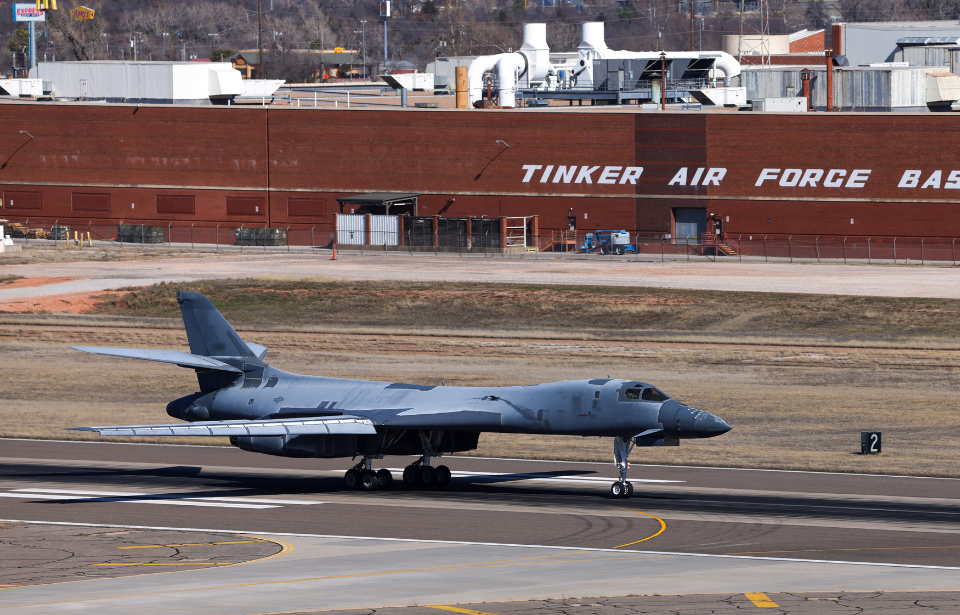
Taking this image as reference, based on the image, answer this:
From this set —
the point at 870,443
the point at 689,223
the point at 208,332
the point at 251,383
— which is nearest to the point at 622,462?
the point at 251,383

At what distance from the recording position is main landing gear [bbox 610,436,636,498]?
31.1 metres

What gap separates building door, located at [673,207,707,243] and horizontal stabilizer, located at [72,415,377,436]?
70.9m

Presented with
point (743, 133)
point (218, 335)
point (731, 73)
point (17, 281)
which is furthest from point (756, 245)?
point (218, 335)

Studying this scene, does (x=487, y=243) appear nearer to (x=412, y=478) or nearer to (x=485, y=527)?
(x=412, y=478)

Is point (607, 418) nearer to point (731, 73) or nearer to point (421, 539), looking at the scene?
point (421, 539)

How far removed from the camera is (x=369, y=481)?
3438cm

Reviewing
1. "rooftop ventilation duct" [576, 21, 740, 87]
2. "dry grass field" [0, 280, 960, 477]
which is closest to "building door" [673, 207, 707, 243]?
"rooftop ventilation duct" [576, 21, 740, 87]

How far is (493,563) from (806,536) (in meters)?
7.33

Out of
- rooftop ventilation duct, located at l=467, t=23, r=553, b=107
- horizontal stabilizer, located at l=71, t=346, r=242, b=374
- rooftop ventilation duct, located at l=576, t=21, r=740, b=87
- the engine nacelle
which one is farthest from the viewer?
rooftop ventilation duct, located at l=467, t=23, r=553, b=107

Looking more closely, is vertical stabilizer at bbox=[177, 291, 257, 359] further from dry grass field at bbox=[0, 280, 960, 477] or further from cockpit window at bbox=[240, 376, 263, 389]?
dry grass field at bbox=[0, 280, 960, 477]

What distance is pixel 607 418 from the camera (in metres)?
30.8

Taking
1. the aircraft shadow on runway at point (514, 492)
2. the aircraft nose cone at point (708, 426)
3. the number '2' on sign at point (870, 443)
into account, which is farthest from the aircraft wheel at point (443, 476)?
the number '2' on sign at point (870, 443)

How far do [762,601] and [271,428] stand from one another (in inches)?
609

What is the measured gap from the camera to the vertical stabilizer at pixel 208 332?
36344 mm
